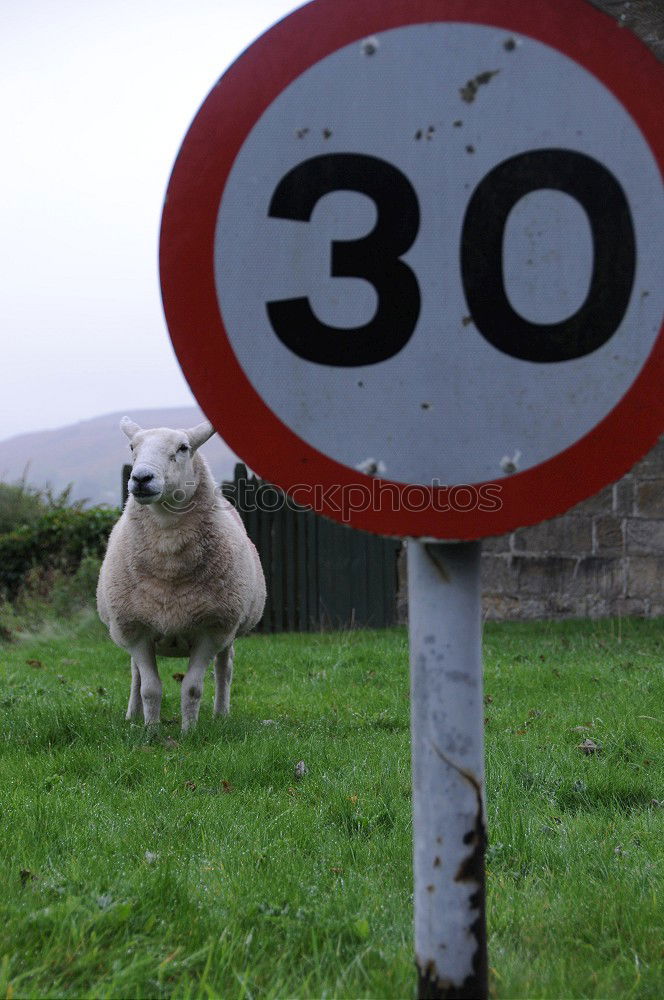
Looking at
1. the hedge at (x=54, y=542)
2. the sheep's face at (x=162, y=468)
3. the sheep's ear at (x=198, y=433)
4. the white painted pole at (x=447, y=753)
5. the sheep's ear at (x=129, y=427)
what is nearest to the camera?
the white painted pole at (x=447, y=753)

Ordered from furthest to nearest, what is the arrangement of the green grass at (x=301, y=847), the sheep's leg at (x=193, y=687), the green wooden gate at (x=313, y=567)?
the green wooden gate at (x=313, y=567) → the sheep's leg at (x=193, y=687) → the green grass at (x=301, y=847)

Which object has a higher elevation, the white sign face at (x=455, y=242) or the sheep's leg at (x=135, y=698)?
the white sign face at (x=455, y=242)

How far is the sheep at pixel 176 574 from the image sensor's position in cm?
488

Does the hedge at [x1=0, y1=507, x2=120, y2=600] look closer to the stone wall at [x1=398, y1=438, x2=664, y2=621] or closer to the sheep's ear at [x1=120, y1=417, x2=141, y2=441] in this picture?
the stone wall at [x1=398, y1=438, x2=664, y2=621]

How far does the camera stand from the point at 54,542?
12.6 m

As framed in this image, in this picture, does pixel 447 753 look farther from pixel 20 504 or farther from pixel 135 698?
pixel 20 504

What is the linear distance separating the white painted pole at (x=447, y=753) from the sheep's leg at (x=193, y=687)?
129 inches

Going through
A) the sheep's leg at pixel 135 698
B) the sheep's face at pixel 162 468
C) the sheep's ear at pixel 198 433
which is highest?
the sheep's ear at pixel 198 433

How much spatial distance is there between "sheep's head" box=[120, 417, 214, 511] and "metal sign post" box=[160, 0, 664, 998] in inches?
117

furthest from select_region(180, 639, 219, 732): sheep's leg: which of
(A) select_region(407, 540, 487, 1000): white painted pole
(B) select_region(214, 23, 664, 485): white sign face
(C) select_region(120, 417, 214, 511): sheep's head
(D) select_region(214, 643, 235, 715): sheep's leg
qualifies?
(B) select_region(214, 23, 664, 485): white sign face

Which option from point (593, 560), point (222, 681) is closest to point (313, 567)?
point (593, 560)

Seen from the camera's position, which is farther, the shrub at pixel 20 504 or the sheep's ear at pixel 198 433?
the shrub at pixel 20 504

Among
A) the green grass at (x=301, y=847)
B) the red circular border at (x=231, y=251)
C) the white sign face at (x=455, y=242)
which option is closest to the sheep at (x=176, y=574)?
the green grass at (x=301, y=847)

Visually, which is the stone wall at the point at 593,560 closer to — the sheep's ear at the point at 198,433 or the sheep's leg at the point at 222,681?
the sheep's leg at the point at 222,681
